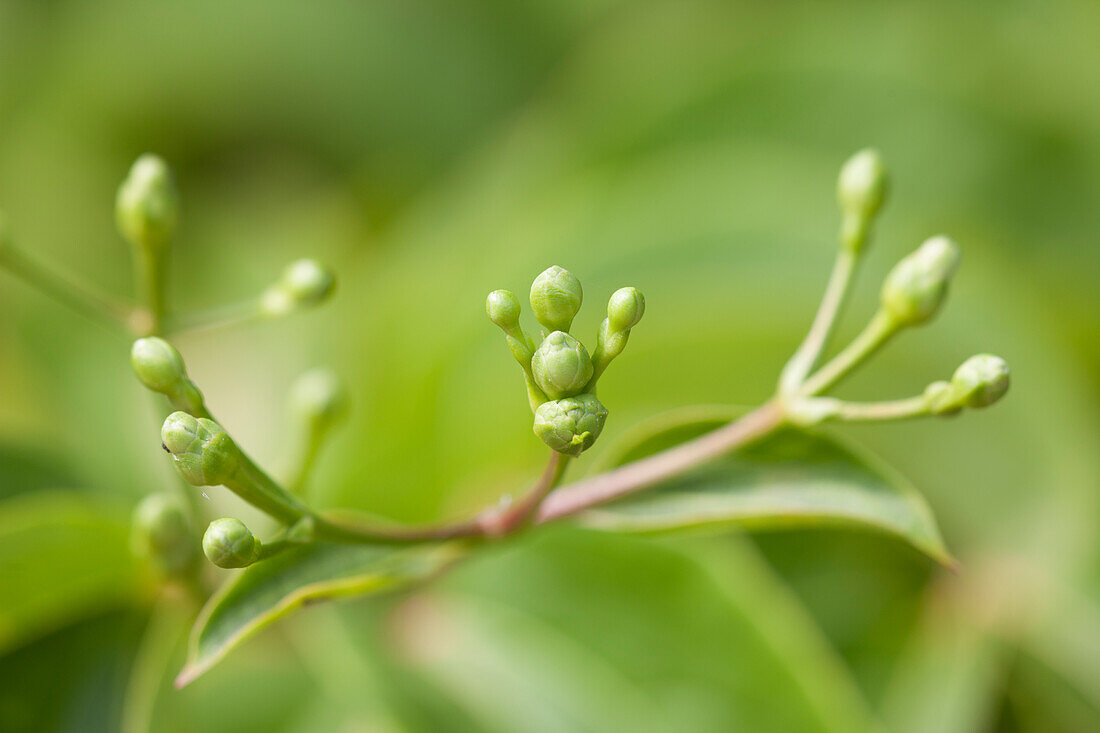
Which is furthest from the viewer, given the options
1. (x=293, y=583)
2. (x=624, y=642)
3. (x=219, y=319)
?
(x=624, y=642)

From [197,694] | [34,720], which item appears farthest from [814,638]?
[34,720]

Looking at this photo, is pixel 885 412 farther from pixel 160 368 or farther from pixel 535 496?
pixel 160 368

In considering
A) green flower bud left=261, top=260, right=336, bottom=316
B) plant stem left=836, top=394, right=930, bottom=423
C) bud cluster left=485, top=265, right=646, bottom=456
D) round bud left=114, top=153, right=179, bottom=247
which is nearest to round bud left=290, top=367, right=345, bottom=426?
green flower bud left=261, top=260, right=336, bottom=316

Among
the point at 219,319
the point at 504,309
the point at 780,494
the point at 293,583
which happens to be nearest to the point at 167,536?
the point at 293,583

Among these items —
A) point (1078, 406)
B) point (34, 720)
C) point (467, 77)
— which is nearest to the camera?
point (34, 720)

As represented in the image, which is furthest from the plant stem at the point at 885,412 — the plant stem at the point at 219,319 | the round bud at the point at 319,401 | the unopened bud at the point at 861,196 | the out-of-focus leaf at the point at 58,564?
the out-of-focus leaf at the point at 58,564

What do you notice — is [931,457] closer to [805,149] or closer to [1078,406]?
[1078,406]

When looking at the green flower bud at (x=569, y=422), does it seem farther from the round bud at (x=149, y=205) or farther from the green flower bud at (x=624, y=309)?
the round bud at (x=149, y=205)
